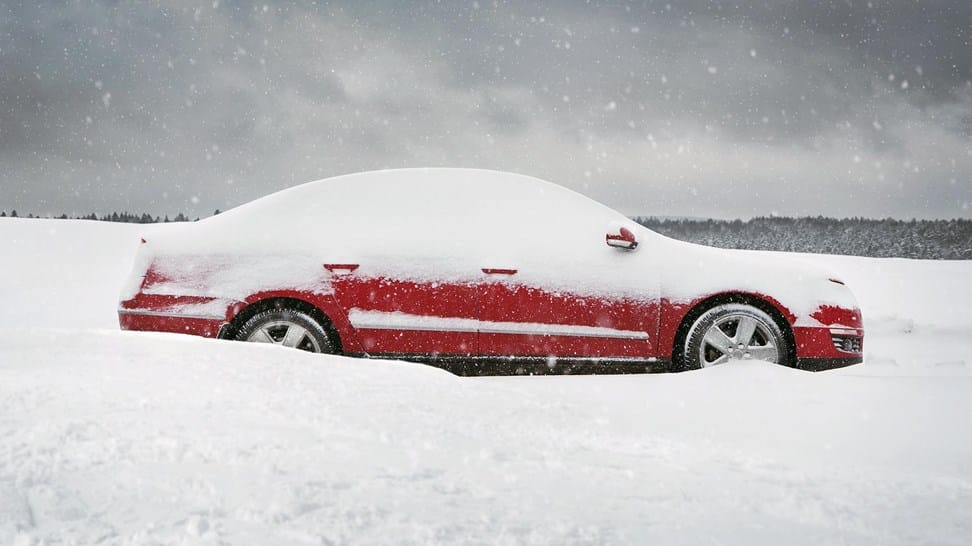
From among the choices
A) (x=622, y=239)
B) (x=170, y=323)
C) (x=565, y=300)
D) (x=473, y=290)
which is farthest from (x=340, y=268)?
(x=622, y=239)

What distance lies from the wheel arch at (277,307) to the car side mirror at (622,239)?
6.14ft

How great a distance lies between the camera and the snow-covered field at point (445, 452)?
1844 millimetres

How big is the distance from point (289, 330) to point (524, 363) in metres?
1.53

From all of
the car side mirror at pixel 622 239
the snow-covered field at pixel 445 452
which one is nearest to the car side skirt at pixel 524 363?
the snow-covered field at pixel 445 452

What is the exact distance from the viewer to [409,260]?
15.4ft

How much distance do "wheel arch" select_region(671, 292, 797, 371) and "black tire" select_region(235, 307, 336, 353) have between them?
7.45 feet

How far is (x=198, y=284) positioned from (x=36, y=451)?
2.59 metres

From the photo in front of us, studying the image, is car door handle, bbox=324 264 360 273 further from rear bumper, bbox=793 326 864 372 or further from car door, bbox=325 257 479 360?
rear bumper, bbox=793 326 864 372

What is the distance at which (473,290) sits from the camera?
15.2 feet

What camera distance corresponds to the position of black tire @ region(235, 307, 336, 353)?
4574mm

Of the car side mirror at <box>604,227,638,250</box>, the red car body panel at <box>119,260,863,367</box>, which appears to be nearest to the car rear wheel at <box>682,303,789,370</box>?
the red car body panel at <box>119,260,863,367</box>

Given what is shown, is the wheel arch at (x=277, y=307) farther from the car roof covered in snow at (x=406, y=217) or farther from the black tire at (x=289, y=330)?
the car roof covered in snow at (x=406, y=217)

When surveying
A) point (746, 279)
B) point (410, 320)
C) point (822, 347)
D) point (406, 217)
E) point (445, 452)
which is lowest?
point (445, 452)

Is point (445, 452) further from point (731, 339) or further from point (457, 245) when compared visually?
point (731, 339)
